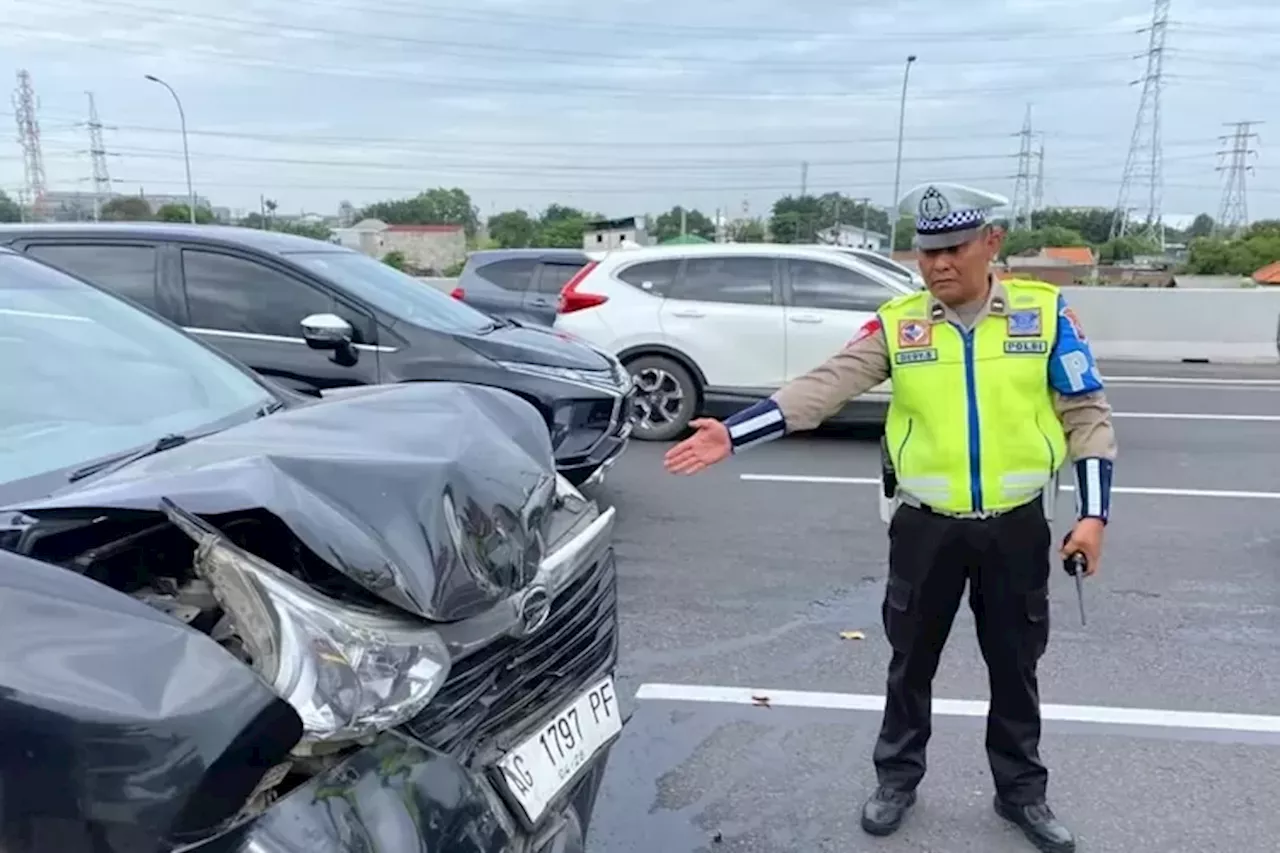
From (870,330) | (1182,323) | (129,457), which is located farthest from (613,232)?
(129,457)

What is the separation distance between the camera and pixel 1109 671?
4230mm

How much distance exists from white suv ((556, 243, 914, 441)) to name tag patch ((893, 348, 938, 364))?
19.1 feet

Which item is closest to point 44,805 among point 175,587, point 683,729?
point 175,587

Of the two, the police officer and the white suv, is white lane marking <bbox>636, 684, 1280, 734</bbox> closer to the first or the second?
the police officer

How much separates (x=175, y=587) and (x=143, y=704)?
14.9 inches

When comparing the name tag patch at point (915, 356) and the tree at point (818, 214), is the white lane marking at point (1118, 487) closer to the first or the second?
the name tag patch at point (915, 356)

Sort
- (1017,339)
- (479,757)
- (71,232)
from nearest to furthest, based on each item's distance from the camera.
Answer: (479,757)
(1017,339)
(71,232)

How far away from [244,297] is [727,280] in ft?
13.8

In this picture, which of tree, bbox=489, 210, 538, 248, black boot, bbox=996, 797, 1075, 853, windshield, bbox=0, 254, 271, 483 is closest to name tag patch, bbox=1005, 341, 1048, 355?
black boot, bbox=996, 797, 1075, 853

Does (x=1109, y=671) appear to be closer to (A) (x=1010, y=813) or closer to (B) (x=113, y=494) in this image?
(A) (x=1010, y=813)

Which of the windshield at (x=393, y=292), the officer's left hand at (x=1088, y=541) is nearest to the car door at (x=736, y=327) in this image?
the windshield at (x=393, y=292)

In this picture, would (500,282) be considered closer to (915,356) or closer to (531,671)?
(915,356)

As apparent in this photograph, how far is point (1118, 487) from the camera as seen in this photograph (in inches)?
284

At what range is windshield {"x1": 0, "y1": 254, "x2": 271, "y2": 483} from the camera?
244 centimetres
